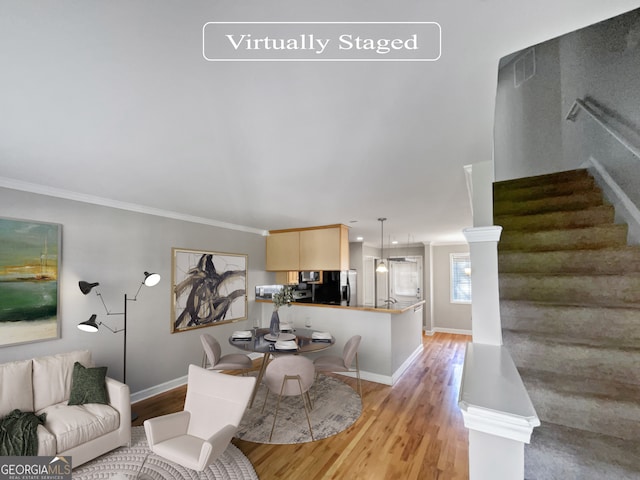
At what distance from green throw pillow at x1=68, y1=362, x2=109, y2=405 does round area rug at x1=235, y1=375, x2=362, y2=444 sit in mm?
1320

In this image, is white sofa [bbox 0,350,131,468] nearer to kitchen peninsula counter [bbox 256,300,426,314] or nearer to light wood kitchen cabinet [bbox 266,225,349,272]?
kitchen peninsula counter [bbox 256,300,426,314]

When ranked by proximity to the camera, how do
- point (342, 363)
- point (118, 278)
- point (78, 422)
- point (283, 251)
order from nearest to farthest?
point (78, 422)
point (118, 278)
point (342, 363)
point (283, 251)

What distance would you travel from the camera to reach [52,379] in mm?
2666

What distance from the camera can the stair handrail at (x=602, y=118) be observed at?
6.95 feet

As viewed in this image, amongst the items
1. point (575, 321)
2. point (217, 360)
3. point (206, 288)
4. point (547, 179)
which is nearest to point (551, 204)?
point (547, 179)

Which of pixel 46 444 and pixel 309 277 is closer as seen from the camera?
pixel 46 444

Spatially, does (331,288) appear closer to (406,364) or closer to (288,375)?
(406,364)

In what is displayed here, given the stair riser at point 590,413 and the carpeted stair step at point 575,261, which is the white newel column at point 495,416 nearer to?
the stair riser at point 590,413

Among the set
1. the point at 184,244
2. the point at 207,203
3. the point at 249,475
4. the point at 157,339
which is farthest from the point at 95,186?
the point at 249,475

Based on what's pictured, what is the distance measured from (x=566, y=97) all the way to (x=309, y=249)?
383 centimetres

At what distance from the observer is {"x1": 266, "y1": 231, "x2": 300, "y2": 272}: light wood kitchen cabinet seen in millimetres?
5285

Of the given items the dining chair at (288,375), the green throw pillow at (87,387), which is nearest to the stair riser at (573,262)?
the dining chair at (288,375)

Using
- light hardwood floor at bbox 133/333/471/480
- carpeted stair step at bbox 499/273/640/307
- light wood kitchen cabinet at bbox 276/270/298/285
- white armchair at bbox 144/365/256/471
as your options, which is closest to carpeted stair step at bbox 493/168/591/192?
carpeted stair step at bbox 499/273/640/307

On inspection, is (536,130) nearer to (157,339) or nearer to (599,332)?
(599,332)
